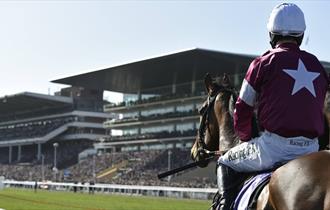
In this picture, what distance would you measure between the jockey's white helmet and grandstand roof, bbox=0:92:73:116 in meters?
97.7

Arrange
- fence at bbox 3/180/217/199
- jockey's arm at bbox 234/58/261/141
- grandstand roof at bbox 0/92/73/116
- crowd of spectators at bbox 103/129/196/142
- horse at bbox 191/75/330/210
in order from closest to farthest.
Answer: horse at bbox 191/75/330/210 < jockey's arm at bbox 234/58/261/141 < fence at bbox 3/180/217/199 < crowd of spectators at bbox 103/129/196/142 < grandstand roof at bbox 0/92/73/116

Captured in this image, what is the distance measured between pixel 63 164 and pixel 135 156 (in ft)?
57.0

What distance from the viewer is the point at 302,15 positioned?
405 centimetres

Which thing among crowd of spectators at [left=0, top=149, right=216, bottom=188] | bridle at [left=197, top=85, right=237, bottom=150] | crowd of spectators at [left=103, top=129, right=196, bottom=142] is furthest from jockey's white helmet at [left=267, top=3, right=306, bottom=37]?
crowd of spectators at [left=103, top=129, right=196, bottom=142]

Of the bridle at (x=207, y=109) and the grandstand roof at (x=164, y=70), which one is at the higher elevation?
the grandstand roof at (x=164, y=70)

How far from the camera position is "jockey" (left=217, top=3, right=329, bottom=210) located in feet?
12.7

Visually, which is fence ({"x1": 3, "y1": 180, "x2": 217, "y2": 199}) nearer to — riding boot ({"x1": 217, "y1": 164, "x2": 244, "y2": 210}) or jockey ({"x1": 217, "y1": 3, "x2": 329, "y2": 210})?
riding boot ({"x1": 217, "y1": 164, "x2": 244, "y2": 210})

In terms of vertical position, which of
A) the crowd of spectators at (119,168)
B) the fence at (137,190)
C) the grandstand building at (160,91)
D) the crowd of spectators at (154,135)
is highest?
the grandstand building at (160,91)

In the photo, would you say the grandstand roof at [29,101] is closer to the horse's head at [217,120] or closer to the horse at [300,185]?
the horse's head at [217,120]

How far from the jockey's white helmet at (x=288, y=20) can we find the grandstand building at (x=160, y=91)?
188ft

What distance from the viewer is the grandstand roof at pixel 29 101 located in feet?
331

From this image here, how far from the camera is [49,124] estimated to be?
10475 cm

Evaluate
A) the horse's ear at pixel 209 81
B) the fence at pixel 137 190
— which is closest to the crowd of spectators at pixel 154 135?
the fence at pixel 137 190

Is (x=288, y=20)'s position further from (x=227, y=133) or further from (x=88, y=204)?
(x=88, y=204)
